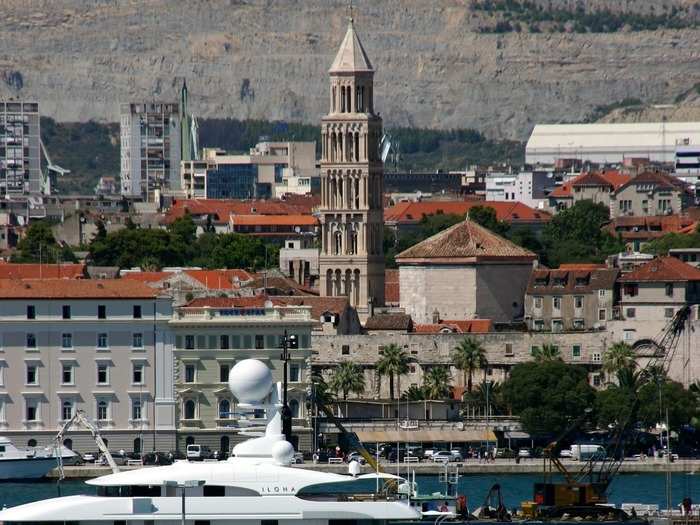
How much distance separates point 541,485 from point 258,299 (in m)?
31.3

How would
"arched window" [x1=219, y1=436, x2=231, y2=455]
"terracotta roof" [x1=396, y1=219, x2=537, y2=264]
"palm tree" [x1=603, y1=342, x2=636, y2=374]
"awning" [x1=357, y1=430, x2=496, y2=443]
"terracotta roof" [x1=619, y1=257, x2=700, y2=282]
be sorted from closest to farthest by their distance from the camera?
"arched window" [x1=219, y1=436, x2=231, y2=455] → "awning" [x1=357, y1=430, x2=496, y2=443] → "palm tree" [x1=603, y1=342, x2=636, y2=374] → "terracotta roof" [x1=619, y1=257, x2=700, y2=282] → "terracotta roof" [x1=396, y1=219, x2=537, y2=264]

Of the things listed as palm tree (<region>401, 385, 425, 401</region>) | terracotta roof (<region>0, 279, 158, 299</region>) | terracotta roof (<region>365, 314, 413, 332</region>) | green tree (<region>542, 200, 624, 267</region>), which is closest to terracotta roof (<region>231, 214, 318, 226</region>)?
green tree (<region>542, 200, 624, 267</region>)

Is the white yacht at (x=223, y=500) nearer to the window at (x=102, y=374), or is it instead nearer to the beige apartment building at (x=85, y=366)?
the beige apartment building at (x=85, y=366)

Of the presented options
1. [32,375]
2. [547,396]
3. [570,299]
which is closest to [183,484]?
[32,375]

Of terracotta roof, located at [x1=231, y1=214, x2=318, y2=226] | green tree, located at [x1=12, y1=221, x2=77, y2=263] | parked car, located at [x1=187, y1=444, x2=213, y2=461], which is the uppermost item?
terracotta roof, located at [x1=231, y1=214, x2=318, y2=226]

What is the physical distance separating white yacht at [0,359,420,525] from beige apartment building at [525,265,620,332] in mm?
62628

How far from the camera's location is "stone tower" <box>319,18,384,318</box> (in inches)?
4707

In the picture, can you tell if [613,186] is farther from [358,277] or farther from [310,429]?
[310,429]

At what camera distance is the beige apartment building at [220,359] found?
288 ft

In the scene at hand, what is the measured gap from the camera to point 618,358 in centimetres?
9838

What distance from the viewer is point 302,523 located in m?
45.8

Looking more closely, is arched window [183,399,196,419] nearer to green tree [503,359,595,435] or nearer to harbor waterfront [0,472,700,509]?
harbor waterfront [0,472,700,509]

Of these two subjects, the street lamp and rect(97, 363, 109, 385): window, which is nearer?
the street lamp

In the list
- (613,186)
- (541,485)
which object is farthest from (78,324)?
(613,186)
